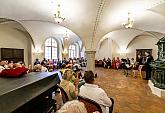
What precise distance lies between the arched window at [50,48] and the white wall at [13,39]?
261 centimetres

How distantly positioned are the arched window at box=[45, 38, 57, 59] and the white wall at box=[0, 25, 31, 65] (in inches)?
103

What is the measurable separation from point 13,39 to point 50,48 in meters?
4.53

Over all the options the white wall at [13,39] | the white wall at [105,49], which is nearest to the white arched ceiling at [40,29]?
the white wall at [13,39]

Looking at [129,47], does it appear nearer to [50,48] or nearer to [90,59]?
[50,48]

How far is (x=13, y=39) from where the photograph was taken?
1290 centimetres

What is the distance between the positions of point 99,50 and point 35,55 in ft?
27.0

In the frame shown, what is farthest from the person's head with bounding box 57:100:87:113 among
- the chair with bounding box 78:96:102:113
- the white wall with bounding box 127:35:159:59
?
the white wall with bounding box 127:35:159:59

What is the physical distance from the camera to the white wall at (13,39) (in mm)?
11922

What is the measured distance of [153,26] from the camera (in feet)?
33.9

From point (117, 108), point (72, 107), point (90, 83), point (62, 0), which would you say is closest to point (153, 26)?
point (62, 0)

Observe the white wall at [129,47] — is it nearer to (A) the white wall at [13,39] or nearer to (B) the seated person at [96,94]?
(A) the white wall at [13,39]

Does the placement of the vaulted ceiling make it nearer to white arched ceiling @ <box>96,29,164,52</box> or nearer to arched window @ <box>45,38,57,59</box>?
white arched ceiling @ <box>96,29,164,52</box>

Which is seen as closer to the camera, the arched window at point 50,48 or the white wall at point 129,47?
the arched window at point 50,48

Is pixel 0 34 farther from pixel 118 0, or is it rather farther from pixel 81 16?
pixel 118 0
